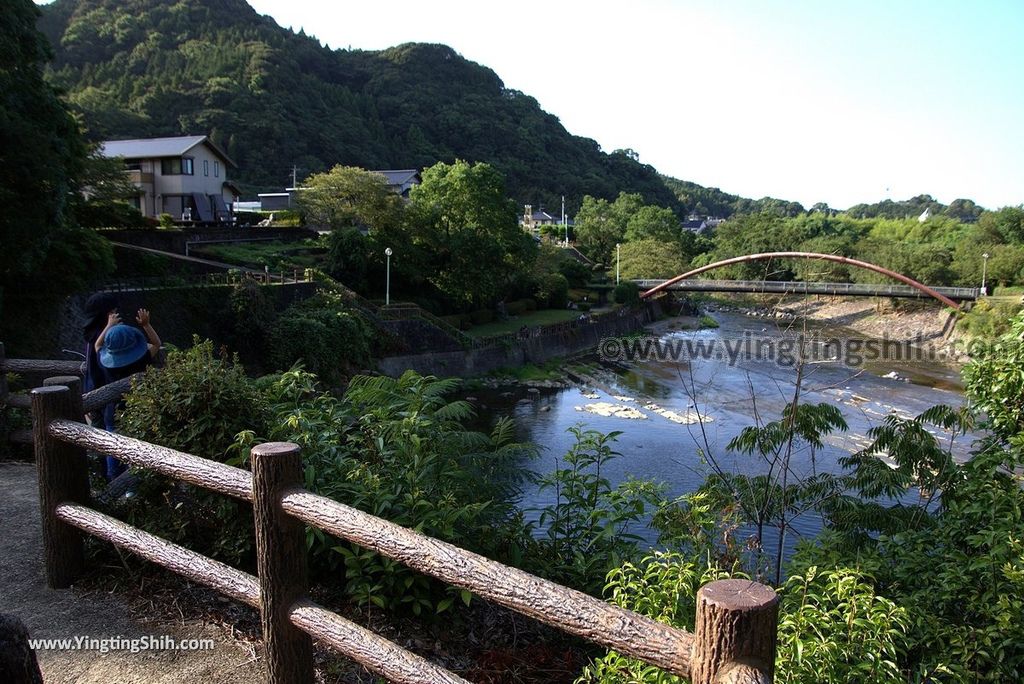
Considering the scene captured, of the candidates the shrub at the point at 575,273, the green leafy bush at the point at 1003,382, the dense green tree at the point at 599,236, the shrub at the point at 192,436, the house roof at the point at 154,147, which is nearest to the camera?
the shrub at the point at 192,436

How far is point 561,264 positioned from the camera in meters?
47.7

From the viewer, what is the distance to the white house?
122 ft

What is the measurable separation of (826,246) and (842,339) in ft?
56.7

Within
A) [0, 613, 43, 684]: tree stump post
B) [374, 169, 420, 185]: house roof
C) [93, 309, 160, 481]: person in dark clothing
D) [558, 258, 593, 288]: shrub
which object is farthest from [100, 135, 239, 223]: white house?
[0, 613, 43, 684]: tree stump post

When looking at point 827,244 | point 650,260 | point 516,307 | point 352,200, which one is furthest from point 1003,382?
point 827,244

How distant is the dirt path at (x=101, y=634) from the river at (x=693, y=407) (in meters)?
7.89

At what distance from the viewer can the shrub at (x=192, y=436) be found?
11.9 ft

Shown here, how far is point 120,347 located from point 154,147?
3856cm

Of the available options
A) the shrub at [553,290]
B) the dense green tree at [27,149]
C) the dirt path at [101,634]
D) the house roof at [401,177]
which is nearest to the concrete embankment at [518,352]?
the shrub at [553,290]

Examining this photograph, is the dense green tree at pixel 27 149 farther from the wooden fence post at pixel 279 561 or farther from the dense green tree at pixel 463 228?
the dense green tree at pixel 463 228

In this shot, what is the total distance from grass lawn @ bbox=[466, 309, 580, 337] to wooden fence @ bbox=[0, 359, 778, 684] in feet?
93.4

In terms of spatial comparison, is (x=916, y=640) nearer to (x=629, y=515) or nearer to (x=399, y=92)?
(x=629, y=515)

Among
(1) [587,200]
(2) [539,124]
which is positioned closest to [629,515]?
(1) [587,200]

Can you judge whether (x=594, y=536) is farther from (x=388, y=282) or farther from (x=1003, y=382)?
(x=388, y=282)
